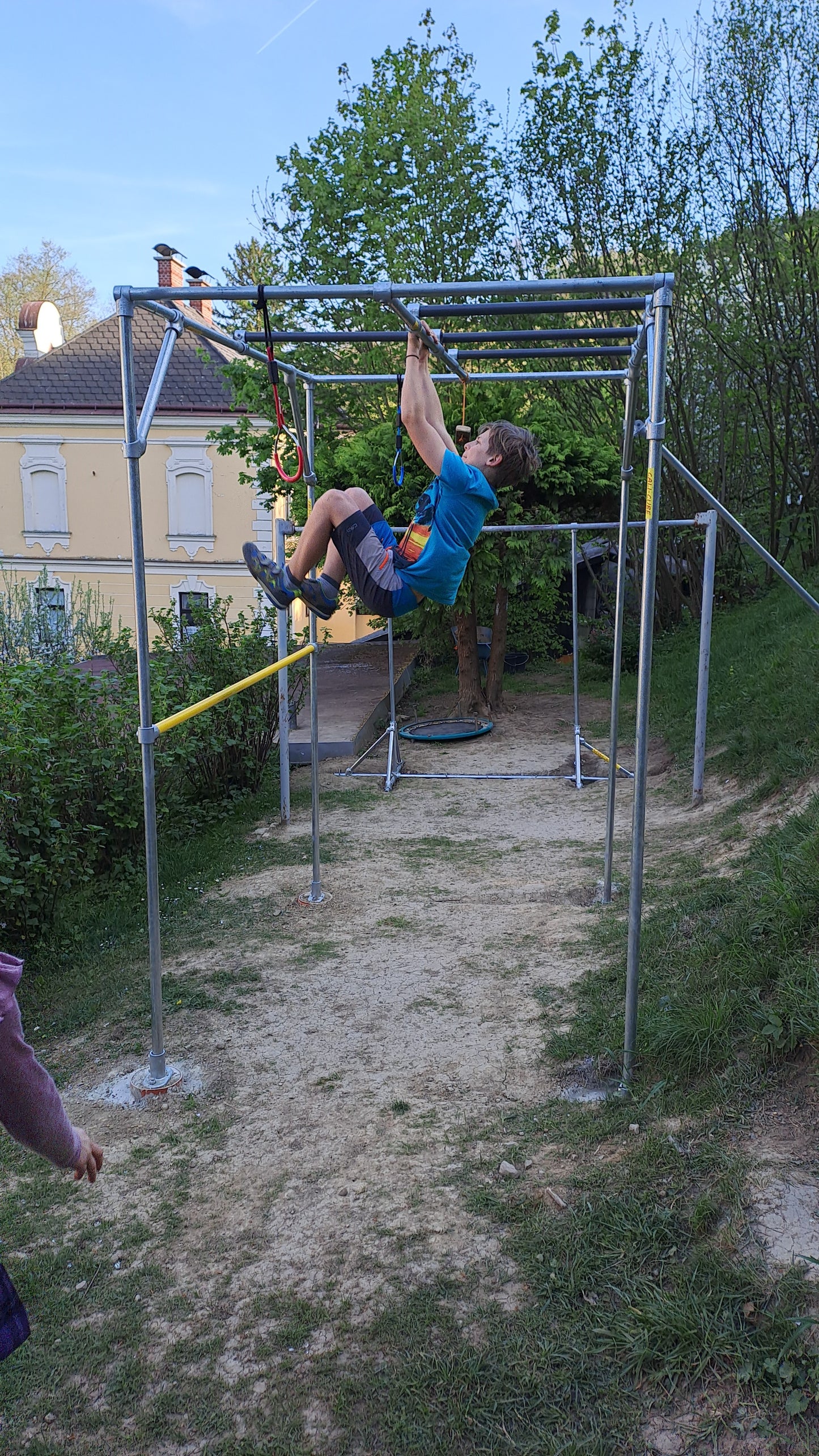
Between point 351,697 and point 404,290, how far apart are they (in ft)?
25.2

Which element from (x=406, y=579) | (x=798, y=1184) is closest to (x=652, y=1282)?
(x=798, y=1184)

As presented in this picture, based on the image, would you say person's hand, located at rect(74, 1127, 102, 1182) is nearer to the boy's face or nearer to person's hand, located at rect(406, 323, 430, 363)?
person's hand, located at rect(406, 323, 430, 363)

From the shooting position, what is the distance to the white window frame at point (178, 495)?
23.8 m

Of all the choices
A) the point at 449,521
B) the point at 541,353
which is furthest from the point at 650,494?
the point at 541,353

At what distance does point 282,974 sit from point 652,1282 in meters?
2.14

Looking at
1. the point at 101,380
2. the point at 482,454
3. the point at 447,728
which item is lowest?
the point at 447,728

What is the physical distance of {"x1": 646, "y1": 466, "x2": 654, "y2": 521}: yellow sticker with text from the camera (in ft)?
8.98

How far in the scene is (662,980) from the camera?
3.32 m

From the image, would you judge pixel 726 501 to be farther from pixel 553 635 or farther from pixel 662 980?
pixel 662 980

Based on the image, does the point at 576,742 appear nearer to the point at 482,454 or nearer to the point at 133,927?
the point at 482,454

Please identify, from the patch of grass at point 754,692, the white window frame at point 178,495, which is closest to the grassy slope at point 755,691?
the patch of grass at point 754,692

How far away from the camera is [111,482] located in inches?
963

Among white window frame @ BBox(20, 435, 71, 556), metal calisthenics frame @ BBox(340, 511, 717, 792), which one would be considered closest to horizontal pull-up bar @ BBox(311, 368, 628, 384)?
metal calisthenics frame @ BBox(340, 511, 717, 792)

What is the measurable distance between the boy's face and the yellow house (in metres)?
19.8
